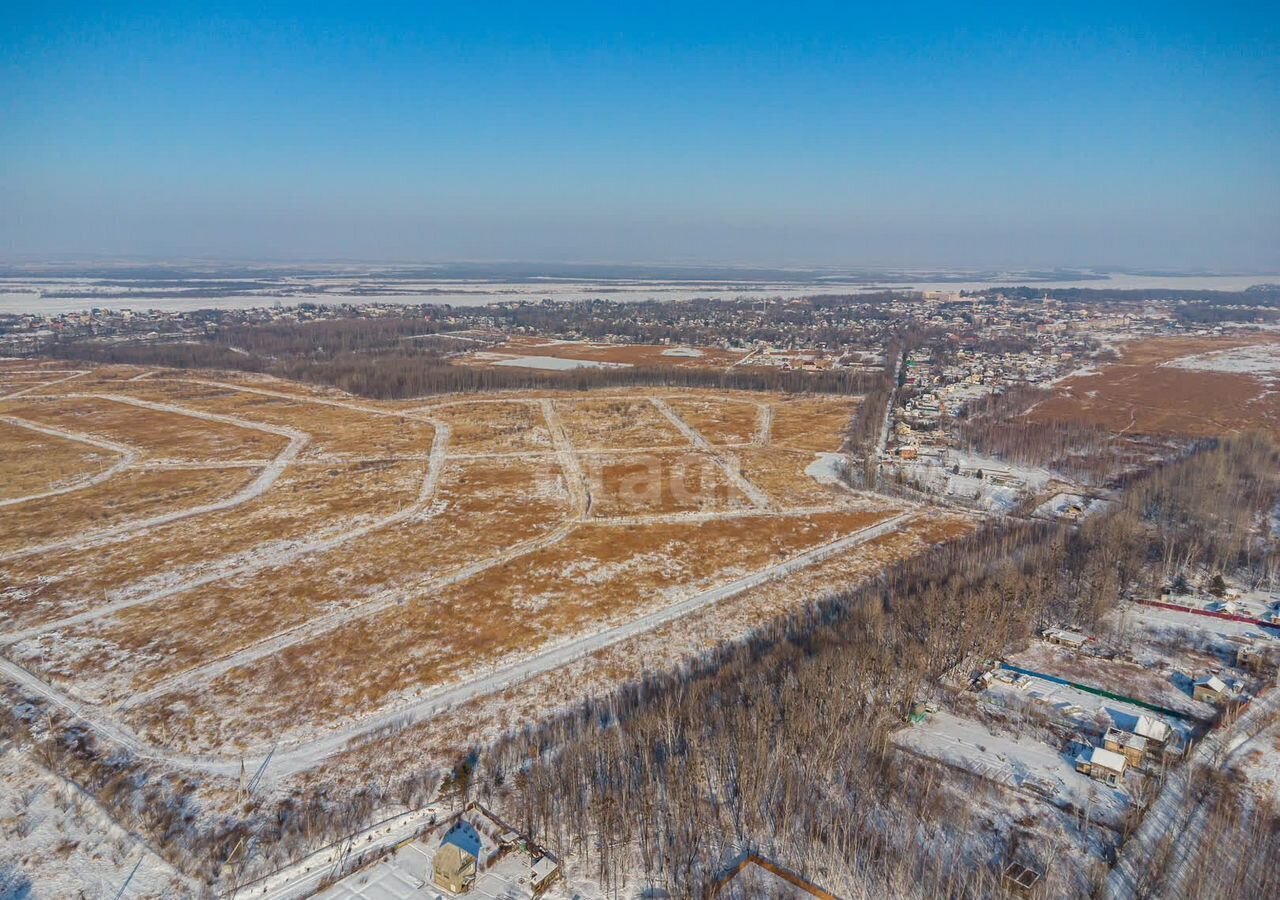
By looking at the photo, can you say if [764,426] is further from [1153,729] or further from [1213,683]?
[1153,729]

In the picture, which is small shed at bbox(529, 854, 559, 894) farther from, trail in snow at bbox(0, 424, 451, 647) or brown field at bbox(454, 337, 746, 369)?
brown field at bbox(454, 337, 746, 369)

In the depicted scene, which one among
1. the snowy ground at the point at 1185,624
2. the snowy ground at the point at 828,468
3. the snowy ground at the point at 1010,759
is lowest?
the snowy ground at the point at 1010,759

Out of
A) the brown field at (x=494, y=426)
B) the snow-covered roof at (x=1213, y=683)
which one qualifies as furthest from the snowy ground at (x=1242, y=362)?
the brown field at (x=494, y=426)

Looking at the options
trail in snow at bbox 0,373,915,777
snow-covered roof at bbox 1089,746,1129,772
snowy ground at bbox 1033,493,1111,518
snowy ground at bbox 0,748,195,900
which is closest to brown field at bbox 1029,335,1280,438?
snowy ground at bbox 1033,493,1111,518

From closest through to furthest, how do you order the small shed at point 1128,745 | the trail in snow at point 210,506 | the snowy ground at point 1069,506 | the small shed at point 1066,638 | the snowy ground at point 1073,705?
1. the small shed at point 1128,745
2. the snowy ground at point 1073,705
3. the small shed at point 1066,638
4. the trail in snow at point 210,506
5. the snowy ground at point 1069,506

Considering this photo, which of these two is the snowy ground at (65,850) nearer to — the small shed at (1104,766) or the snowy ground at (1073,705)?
the small shed at (1104,766)

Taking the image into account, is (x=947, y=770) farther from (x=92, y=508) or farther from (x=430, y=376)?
(x=430, y=376)

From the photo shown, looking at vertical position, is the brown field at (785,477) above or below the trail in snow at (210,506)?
above
